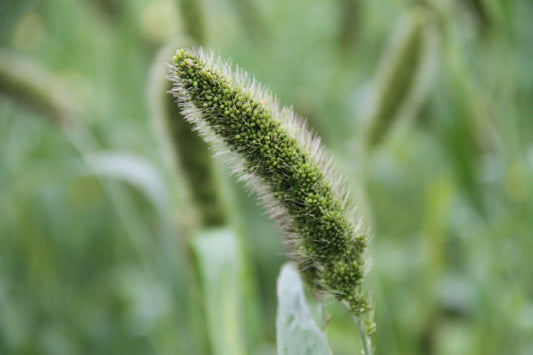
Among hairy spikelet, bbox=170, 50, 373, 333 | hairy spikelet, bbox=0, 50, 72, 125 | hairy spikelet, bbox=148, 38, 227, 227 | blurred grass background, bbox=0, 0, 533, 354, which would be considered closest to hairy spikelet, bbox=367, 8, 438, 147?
blurred grass background, bbox=0, 0, 533, 354

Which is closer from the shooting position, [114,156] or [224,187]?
[224,187]

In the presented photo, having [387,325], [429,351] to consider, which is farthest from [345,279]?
[429,351]

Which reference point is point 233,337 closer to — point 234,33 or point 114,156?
point 114,156

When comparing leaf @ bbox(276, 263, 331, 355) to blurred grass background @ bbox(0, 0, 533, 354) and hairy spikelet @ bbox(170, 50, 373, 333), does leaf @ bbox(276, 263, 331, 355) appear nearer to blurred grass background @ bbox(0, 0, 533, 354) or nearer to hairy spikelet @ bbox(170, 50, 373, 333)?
hairy spikelet @ bbox(170, 50, 373, 333)

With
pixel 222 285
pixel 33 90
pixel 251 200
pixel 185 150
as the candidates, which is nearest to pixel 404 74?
pixel 185 150

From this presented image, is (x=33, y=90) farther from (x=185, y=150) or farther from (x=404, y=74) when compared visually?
(x=404, y=74)

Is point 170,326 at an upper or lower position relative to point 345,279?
upper

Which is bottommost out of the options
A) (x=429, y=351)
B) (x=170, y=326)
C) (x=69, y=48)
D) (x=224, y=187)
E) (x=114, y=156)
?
(x=429, y=351)

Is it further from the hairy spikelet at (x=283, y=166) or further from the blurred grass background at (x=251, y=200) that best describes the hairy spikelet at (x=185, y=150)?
the hairy spikelet at (x=283, y=166)

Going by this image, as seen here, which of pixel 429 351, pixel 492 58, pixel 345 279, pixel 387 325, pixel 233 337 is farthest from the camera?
pixel 429 351
